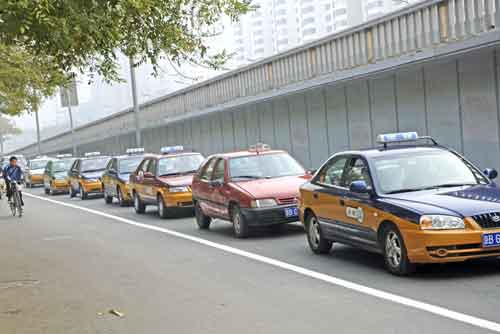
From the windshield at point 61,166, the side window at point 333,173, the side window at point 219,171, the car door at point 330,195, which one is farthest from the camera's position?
the windshield at point 61,166

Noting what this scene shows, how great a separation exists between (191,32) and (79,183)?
2192 cm

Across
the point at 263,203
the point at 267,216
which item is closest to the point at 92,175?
the point at 263,203

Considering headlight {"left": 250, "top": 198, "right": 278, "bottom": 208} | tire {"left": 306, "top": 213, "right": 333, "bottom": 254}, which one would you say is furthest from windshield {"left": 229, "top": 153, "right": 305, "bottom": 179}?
tire {"left": 306, "top": 213, "right": 333, "bottom": 254}

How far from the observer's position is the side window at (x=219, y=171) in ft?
55.0

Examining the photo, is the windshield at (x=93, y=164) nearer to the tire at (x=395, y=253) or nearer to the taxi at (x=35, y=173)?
the taxi at (x=35, y=173)

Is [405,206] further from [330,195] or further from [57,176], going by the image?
[57,176]

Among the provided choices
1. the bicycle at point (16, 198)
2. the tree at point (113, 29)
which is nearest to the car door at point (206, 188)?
the tree at point (113, 29)

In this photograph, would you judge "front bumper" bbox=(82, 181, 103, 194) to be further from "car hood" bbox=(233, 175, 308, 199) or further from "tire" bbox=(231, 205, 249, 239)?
"tire" bbox=(231, 205, 249, 239)

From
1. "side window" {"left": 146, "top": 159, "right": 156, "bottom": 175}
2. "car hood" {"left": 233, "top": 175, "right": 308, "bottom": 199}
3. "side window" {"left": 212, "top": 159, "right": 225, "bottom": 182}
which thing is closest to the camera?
"car hood" {"left": 233, "top": 175, "right": 308, "bottom": 199}

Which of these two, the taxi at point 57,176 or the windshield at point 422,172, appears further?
the taxi at point 57,176

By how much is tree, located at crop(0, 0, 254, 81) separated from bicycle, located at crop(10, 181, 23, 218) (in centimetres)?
1156

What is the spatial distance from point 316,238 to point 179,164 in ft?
33.6

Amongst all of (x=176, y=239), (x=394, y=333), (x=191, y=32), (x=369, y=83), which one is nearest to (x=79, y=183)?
(x=369, y=83)

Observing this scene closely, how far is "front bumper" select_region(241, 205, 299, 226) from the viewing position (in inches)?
595
